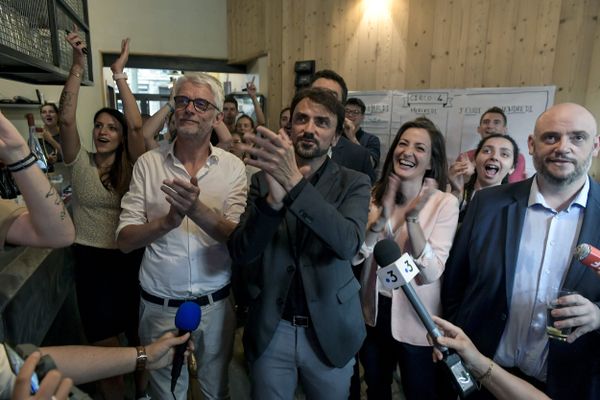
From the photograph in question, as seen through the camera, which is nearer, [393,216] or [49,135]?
[393,216]

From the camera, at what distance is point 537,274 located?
4.80ft

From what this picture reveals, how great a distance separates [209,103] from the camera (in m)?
1.65

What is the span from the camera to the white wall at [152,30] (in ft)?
22.3

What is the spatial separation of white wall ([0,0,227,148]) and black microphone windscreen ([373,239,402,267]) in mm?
7083

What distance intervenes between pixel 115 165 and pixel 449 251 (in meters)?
1.79

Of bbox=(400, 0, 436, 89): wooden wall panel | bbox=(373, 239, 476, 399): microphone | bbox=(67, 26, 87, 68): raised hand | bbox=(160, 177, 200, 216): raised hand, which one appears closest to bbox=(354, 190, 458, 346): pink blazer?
bbox=(373, 239, 476, 399): microphone

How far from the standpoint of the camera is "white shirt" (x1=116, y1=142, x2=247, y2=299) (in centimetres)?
160

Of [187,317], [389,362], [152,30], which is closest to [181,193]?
[187,317]

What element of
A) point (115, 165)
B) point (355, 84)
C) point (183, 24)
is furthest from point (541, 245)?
point (183, 24)

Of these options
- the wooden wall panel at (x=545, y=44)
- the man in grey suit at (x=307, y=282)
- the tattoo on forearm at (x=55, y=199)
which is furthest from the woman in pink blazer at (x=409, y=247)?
the wooden wall panel at (x=545, y=44)

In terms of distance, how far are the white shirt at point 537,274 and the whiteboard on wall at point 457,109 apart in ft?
7.94

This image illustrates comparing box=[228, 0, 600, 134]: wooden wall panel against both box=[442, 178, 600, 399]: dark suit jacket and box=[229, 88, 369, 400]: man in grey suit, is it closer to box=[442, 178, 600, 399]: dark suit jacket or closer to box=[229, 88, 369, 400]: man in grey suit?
box=[442, 178, 600, 399]: dark suit jacket

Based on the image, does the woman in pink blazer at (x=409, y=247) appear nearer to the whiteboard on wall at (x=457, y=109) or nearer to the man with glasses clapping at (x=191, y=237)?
the man with glasses clapping at (x=191, y=237)

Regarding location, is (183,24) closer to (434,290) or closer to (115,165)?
(115,165)
